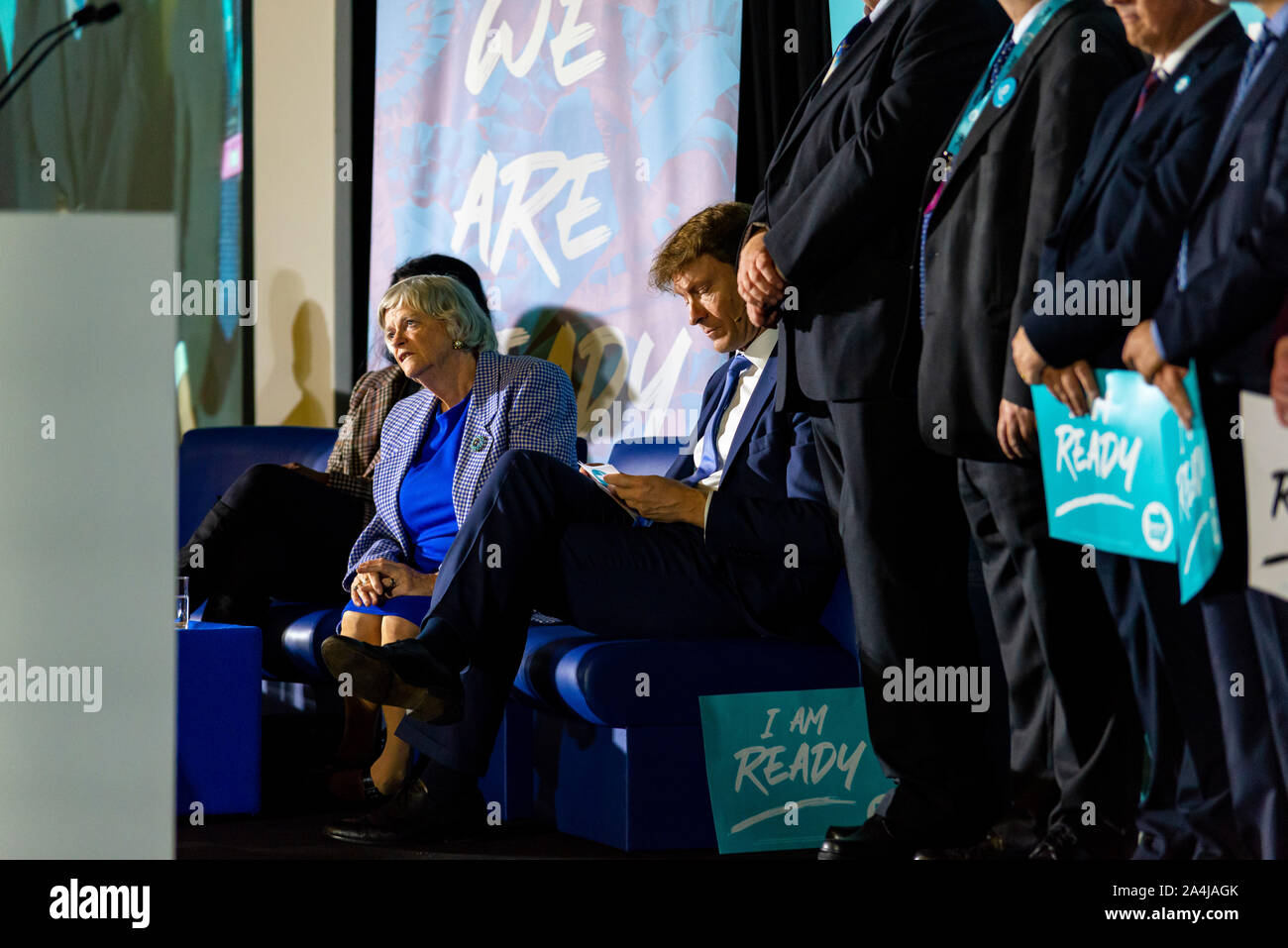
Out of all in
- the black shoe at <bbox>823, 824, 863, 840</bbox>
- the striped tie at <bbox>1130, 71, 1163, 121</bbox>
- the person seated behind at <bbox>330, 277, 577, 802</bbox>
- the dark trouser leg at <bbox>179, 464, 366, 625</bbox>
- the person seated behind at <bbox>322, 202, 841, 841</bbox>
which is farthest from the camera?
the dark trouser leg at <bbox>179, 464, 366, 625</bbox>

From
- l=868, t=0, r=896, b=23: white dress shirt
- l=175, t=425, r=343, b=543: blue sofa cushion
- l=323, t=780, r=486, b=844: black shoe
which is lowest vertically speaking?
l=323, t=780, r=486, b=844: black shoe

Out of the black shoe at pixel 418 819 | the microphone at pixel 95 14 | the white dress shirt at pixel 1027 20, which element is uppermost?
the microphone at pixel 95 14

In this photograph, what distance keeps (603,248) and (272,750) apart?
4.78 feet

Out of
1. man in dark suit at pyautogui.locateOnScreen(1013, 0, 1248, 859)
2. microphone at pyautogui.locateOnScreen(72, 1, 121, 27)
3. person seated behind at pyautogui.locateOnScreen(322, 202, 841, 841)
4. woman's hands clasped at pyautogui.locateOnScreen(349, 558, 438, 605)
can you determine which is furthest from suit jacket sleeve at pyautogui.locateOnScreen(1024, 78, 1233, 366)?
microphone at pyautogui.locateOnScreen(72, 1, 121, 27)

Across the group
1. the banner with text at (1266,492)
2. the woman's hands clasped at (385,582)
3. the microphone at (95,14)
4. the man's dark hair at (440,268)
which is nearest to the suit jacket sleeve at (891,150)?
the banner with text at (1266,492)

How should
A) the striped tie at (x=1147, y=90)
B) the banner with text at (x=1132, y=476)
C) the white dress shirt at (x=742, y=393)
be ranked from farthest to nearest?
the white dress shirt at (x=742, y=393), the striped tie at (x=1147, y=90), the banner with text at (x=1132, y=476)

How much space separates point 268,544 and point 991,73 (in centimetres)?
188

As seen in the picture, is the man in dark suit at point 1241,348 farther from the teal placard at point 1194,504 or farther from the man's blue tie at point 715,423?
the man's blue tie at point 715,423

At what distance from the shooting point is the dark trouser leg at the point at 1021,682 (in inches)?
72.6

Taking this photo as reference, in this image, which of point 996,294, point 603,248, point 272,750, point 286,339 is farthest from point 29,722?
point 286,339

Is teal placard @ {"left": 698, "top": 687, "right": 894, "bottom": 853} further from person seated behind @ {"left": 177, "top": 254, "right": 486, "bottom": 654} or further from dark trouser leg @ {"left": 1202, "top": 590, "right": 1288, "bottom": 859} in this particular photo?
person seated behind @ {"left": 177, "top": 254, "right": 486, "bottom": 654}

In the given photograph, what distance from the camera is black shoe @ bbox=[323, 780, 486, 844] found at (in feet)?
7.47

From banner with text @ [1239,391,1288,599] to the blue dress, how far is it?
68.1 inches

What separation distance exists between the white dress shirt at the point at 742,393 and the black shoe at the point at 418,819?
67 centimetres
